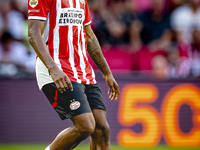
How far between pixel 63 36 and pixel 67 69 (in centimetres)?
35

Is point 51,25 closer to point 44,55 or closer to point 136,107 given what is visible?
point 44,55

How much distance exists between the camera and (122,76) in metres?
6.96

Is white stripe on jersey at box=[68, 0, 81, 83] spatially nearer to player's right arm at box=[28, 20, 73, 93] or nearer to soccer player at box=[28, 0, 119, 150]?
soccer player at box=[28, 0, 119, 150]

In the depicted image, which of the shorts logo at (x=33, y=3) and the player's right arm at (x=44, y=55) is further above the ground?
the shorts logo at (x=33, y=3)

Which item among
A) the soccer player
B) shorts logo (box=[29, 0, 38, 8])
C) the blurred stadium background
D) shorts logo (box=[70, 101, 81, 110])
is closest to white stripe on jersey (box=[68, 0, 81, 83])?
the soccer player

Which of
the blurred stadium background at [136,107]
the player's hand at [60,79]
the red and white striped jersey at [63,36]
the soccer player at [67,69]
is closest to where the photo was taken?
the player's hand at [60,79]

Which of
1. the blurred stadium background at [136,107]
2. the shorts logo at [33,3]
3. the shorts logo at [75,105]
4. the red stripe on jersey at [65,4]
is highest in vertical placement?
the shorts logo at [33,3]

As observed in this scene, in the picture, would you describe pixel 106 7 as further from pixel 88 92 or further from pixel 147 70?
pixel 88 92

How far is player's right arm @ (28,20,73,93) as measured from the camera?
3.33 meters

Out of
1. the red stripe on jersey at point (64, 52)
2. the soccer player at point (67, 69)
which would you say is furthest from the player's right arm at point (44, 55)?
the red stripe on jersey at point (64, 52)

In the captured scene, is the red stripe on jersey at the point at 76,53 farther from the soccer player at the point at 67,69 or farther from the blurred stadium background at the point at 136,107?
the blurred stadium background at the point at 136,107

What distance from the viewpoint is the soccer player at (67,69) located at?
3430mm

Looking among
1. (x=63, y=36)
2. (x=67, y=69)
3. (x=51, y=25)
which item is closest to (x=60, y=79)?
(x=67, y=69)

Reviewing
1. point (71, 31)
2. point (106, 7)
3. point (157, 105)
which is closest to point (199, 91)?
point (157, 105)
